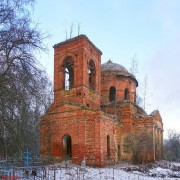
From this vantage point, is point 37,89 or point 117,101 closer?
point 37,89

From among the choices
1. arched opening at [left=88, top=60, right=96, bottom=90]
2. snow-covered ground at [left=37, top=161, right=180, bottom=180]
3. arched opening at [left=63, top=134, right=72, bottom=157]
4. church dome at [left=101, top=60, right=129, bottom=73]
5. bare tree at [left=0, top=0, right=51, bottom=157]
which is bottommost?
snow-covered ground at [left=37, top=161, right=180, bottom=180]

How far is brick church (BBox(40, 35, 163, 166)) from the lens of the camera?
19.4 m

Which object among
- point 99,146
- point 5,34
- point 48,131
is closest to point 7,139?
point 5,34

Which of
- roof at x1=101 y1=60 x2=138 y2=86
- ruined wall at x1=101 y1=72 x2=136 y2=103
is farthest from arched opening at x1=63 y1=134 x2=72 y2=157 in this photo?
roof at x1=101 y1=60 x2=138 y2=86

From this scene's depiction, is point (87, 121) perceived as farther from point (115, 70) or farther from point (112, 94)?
point (115, 70)

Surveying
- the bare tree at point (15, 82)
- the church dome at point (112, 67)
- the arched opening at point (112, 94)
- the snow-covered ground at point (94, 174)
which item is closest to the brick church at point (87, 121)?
the arched opening at point (112, 94)

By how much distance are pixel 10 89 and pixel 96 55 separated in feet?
55.6

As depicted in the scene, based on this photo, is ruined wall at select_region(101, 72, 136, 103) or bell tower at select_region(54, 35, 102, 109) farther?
ruined wall at select_region(101, 72, 136, 103)

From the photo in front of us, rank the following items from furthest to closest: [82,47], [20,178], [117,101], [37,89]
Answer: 1. [117,101]
2. [82,47]
3. [20,178]
4. [37,89]

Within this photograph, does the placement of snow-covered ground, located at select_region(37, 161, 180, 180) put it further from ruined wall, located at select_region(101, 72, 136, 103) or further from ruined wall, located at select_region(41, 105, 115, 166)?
Result: ruined wall, located at select_region(101, 72, 136, 103)

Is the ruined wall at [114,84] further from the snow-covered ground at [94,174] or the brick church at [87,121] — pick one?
the snow-covered ground at [94,174]

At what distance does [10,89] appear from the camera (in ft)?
23.0

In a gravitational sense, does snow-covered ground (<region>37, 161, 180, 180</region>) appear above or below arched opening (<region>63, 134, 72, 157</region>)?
below

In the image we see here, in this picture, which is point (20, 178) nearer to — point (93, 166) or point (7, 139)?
point (7, 139)
